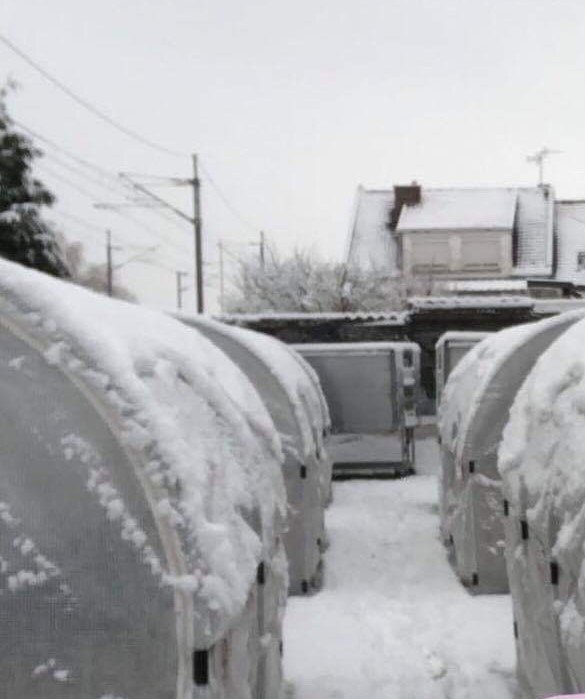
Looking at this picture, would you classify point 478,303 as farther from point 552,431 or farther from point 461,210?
point 461,210

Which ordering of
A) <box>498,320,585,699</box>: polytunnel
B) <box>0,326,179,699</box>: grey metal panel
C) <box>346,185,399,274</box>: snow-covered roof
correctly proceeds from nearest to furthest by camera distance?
<box>0,326,179,699</box>: grey metal panel → <box>498,320,585,699</box>: polytunnel → <box>346,185,399,274</box>: snow-covered roof

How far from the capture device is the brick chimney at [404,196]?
37.8 meters

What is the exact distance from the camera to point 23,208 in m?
24.2

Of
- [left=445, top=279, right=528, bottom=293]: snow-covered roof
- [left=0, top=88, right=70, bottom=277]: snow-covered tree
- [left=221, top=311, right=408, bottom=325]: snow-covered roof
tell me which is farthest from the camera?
[left=445, top=279, right=528, bottom=293]: snow-covered roof

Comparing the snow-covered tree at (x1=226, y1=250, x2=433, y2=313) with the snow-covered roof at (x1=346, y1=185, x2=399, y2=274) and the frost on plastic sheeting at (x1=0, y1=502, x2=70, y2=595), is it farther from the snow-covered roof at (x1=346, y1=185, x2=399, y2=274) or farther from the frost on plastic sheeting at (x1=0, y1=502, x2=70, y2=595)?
the frost on plastic sheeting at (x1=0, y1=502, x2=70, y2=595)

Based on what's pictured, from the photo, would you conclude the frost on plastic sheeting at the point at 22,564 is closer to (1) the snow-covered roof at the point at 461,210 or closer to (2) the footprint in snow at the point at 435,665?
(2) the footprint in snow at the point at 435,665

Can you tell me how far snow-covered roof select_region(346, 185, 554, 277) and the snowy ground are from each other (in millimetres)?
26352

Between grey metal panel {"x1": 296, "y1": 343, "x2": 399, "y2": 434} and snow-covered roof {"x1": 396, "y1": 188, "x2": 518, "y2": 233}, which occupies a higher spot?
snow-covered roof {"x1": 396, "y1": 188, "x2": 518, "y2": 233}

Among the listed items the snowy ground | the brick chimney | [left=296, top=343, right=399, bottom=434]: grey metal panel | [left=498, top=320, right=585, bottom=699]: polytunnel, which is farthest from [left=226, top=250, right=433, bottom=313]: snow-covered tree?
[left=498, top=320, right=585, bottom=699]: polytunnel

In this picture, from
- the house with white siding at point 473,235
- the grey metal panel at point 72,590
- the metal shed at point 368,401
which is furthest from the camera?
the house with white siding at point 473,235

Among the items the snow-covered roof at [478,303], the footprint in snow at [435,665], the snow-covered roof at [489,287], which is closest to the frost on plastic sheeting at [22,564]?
the footprint in snow at [435,665]

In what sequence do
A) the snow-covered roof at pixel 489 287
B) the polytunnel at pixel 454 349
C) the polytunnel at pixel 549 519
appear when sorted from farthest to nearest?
the snow-covered roof at pixel 489 287
the polytunnel at pixel 454 349
the polytunnel at pixel 549 519

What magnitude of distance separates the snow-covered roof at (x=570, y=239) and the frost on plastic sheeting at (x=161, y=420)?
3410 centimetres

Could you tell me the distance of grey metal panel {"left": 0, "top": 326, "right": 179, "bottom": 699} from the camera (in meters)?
2.79
